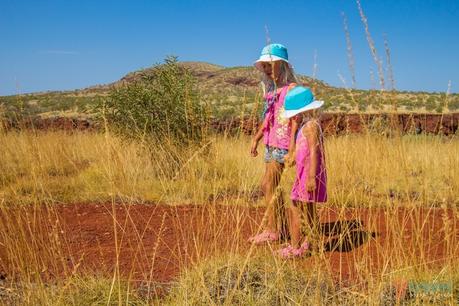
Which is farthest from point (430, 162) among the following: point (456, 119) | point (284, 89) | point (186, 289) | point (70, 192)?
point (456, 119)

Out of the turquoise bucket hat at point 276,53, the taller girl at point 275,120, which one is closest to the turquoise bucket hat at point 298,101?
the taller girl at point 275,120

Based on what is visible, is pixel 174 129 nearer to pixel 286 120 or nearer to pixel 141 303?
pixel 286 120

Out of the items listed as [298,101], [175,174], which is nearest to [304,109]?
[298,101]

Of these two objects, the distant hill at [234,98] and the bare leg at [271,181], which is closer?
the distant hill at [234,98]

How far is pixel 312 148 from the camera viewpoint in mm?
3605

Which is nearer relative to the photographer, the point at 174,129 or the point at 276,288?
the point at 276,288

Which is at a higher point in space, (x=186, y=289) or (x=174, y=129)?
(x=174, y=129)

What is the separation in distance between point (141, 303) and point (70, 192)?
14.6ft

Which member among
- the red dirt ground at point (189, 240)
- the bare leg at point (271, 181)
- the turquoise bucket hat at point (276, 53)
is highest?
the turquoise bucket hat at point (276, 53)

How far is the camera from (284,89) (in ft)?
13.8

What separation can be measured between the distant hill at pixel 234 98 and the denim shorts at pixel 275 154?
0.56m

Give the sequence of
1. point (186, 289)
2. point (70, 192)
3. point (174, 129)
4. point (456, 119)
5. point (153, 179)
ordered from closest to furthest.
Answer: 1. point (186, 289)
2. point (70, 192)
3. point (153, 179)
4. point (174, 129)
5. point (456, 119)

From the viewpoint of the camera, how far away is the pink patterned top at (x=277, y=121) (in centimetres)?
417

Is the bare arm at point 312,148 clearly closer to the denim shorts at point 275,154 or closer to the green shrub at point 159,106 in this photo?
the denim shorts at point 275,154
